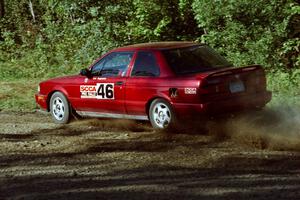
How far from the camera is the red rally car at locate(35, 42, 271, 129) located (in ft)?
31.5

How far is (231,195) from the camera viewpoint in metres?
A: 6.14

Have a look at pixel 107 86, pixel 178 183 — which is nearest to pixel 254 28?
pixel 107 86

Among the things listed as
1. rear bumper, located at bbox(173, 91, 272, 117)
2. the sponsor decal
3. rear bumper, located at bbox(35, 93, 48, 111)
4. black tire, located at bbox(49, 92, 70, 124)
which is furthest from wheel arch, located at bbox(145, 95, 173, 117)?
rear bumper, located at bbox(35, 93, 48, 111)

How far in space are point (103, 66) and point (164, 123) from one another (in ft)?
5.98

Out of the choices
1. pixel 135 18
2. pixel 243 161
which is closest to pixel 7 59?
pixel 135 18

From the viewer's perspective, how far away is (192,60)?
10211mm

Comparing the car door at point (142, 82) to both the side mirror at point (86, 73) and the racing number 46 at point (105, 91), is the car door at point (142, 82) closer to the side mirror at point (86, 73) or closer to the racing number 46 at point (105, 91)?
the racing number 46 at point (105, 91)

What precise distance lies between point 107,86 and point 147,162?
→ 320 centimetres

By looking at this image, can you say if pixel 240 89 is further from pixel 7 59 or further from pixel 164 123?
pixel 7 59

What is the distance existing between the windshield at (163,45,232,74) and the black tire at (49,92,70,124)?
257 cm

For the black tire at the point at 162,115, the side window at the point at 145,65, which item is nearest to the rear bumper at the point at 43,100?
the side window at the point at 145,65

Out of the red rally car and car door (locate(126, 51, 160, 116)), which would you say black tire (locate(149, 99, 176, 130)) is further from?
car door (locate(126, 51, 160, 116))

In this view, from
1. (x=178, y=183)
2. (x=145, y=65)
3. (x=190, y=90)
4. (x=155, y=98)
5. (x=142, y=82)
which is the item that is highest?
(x=145, y=65)

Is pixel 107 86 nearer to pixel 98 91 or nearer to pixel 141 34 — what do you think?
pixel 98 91
